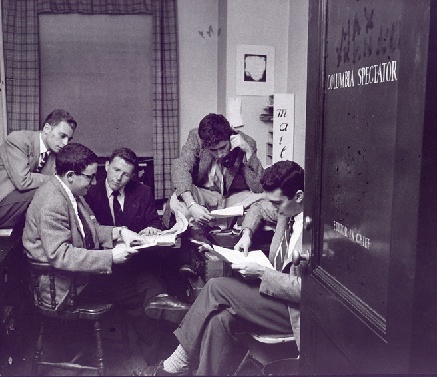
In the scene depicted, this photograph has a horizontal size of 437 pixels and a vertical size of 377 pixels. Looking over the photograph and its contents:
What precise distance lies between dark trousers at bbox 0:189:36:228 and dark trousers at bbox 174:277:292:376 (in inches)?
49.3

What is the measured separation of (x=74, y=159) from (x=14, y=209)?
660 millimetres

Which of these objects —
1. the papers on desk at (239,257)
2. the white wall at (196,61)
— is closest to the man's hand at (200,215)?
the papers on desk at (239,257)

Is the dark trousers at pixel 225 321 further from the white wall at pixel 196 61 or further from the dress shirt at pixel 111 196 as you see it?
the white wall at pixel 196 61

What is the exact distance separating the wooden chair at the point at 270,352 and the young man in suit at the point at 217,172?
138 centimetres

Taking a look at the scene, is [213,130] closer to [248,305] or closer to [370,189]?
[248,305]

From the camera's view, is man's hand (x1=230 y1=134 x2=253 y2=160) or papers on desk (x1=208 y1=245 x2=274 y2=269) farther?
man's hand (x1=230 y1=134 x2=253 y2=160)

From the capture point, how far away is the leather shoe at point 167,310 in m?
3.35

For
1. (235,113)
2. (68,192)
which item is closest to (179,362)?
(68,192)

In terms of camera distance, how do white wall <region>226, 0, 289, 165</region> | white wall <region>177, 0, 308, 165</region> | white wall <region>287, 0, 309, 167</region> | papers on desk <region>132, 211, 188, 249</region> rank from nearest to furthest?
papers on desk <region>132, 211, 188, 249</region>, white wall <region>287, 0, 309, 167</region>, white wall <region>177, 0, 308, 165</region>, white wall <region>226, 0, 289, 165</region>

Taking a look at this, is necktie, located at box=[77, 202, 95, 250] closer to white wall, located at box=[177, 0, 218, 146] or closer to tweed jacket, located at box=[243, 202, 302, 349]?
tweed jacket, located at box=[243, 202, 302, 349]

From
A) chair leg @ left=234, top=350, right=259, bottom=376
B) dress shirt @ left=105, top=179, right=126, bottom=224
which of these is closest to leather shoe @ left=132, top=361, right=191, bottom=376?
chair leg @ left=234, top=350, right=259, bottom=376

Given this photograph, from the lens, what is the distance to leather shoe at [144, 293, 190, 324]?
335cm

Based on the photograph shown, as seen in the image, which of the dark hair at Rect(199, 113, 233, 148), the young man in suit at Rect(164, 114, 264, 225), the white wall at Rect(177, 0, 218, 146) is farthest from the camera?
the white wall at Rect(177, 0, 218, 146)

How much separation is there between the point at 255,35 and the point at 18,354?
3082 mm
